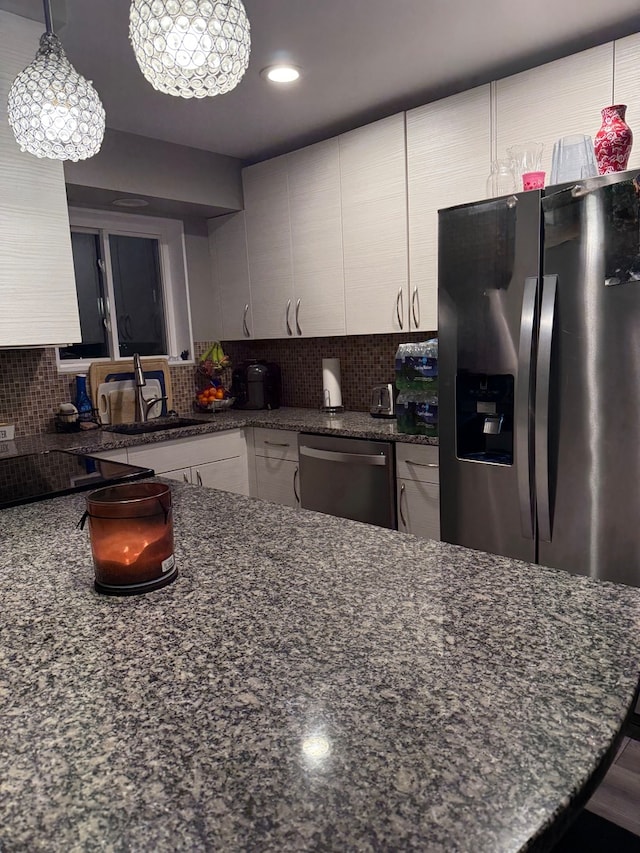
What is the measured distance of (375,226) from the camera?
3.03 meters

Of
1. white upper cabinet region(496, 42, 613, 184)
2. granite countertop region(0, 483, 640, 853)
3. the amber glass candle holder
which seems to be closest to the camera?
granite countertop region(0, 483, 640, 853)

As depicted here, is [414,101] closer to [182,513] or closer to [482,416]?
[482,416]

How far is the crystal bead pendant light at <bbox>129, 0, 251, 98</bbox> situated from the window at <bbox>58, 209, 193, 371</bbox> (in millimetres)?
2422

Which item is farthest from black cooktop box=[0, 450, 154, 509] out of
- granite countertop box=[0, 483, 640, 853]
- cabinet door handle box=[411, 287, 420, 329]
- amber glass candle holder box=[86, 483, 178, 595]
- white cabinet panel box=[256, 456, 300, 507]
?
cabinet door handle box=[411, 287, 420, 329]

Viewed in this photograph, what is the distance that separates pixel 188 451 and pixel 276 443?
0.47m

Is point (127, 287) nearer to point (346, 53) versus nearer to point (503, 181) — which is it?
point (346, 53)

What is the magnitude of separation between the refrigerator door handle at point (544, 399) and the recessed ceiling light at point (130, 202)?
7.69ft

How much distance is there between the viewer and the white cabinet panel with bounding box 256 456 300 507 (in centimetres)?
328

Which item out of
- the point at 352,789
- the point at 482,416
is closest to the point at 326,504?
the point at 482,416

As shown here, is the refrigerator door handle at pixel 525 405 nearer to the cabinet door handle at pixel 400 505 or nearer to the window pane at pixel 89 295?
the cabinet door handle at pixel 400 505

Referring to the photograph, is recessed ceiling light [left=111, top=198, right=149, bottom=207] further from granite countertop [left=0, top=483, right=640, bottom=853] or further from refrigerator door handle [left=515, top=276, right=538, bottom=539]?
granite countertop [left=0, top=483, right=640, bottom=853]

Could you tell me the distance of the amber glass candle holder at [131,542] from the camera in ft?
3.00

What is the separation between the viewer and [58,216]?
7.76 feet

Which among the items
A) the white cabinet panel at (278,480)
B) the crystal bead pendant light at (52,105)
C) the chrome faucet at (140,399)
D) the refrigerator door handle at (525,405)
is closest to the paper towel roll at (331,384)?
the white cabinet panel at (278,480)
